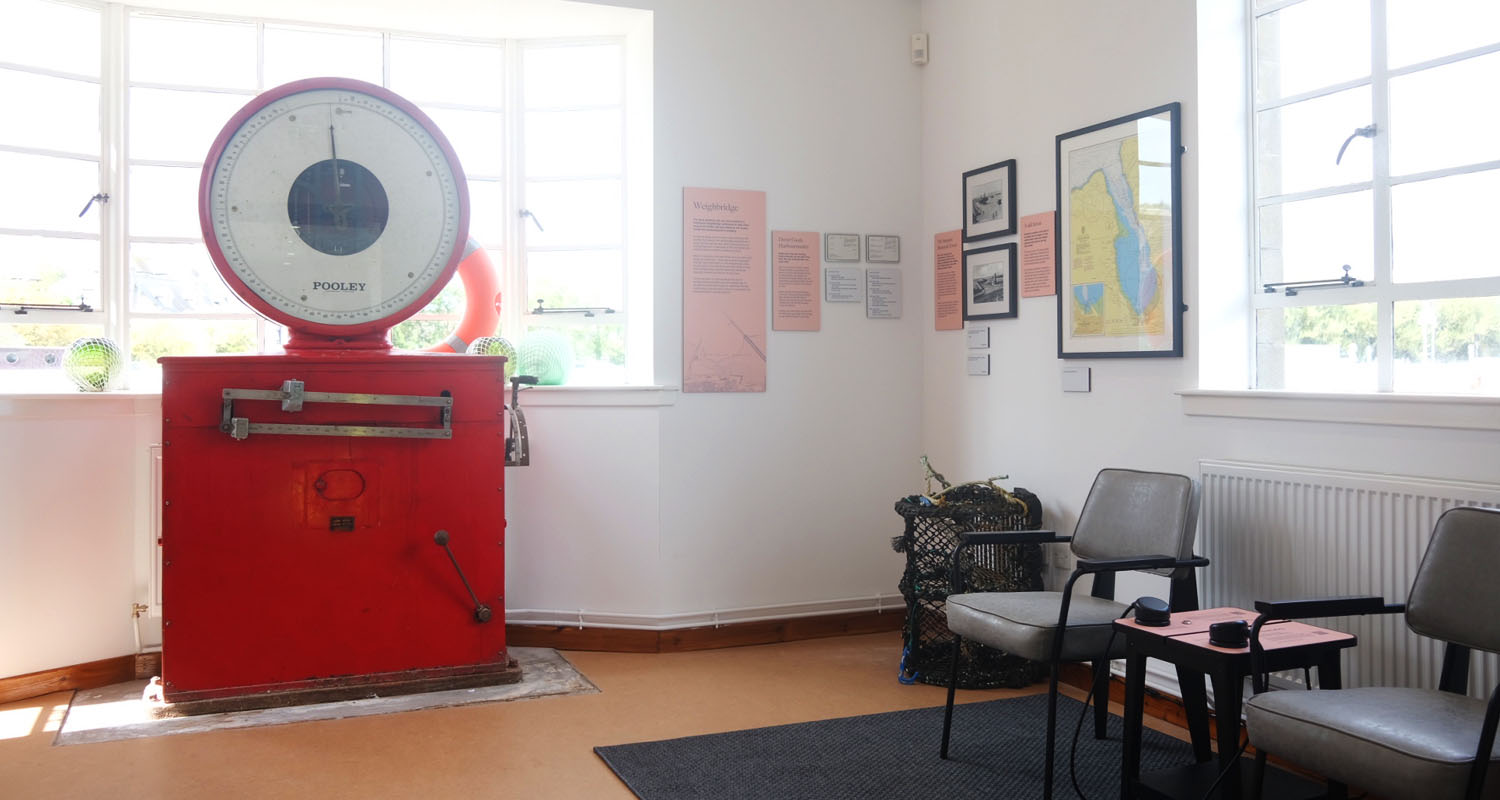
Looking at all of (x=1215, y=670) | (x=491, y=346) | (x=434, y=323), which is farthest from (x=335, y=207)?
(x=1215, y=670)

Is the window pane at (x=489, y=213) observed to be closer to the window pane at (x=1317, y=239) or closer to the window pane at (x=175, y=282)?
the window pane at (x=175, y=282)

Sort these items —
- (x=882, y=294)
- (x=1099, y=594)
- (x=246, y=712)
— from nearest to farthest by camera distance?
(x=1099, y=594)
(x=246, y=712)
(x=882, y=294)

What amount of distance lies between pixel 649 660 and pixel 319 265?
1792mm

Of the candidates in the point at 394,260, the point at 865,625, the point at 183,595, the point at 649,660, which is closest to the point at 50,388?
the point at 183,595

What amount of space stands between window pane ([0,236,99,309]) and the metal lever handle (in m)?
1.64

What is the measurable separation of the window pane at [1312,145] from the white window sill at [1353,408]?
0.60m

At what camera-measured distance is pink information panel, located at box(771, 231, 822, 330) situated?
4148 mm

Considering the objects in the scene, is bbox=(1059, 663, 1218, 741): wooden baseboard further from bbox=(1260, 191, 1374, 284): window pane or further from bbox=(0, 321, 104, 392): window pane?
bbox=(0, 321, 104, 392): window pane

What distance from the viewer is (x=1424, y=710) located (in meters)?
1.95

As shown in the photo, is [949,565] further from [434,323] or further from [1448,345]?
[434,323]

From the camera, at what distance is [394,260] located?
10.2 ft

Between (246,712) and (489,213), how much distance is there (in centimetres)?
203

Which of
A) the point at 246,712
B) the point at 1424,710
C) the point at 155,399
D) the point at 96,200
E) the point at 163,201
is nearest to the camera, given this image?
the point at 1424,710

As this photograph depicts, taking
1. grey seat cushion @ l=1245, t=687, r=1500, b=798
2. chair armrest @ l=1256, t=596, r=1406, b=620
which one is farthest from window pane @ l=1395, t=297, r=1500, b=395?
grey seat cushion @ l=1245, t=687, r=1500, b=798
